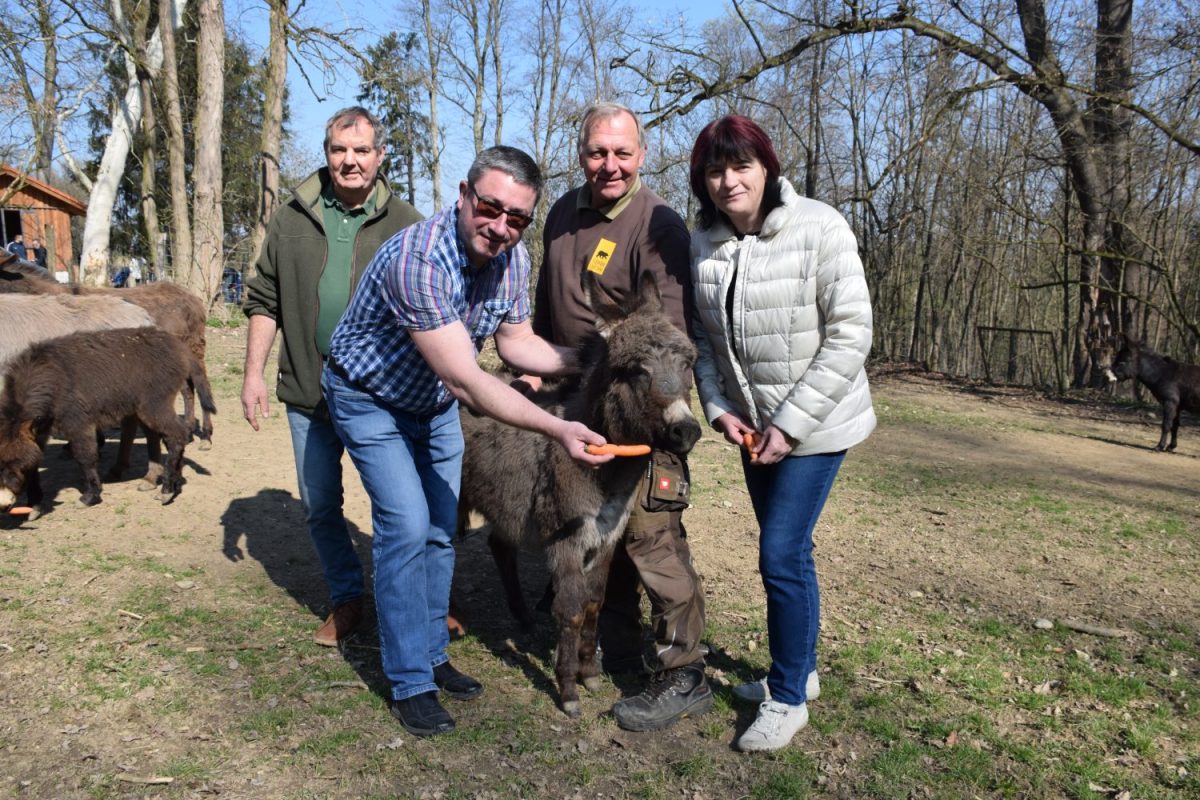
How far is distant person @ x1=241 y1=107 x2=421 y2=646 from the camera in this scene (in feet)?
13.7

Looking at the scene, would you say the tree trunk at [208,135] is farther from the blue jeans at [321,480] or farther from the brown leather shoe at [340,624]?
the brown leather shoe at [340,624]

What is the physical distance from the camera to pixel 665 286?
3.67 m

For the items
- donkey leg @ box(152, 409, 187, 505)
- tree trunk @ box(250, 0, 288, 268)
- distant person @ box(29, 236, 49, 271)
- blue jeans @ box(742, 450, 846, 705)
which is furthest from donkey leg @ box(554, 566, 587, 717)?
distant person @ box(29, 236, 49, 271)

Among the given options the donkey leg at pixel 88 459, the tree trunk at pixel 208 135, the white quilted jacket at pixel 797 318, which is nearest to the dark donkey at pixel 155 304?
the donkey leg at pixel 88 459

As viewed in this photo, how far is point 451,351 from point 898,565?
13.6ft

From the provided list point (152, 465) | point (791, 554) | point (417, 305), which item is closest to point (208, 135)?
point (152, 465)

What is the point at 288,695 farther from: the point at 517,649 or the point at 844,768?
the point at 844,768

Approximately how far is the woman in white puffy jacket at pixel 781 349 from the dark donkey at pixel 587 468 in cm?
26

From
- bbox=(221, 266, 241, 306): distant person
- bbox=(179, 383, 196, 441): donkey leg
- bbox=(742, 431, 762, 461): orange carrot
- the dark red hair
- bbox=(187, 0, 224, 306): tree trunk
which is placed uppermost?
bbox=(187, 0, 224, 306): tree trunk

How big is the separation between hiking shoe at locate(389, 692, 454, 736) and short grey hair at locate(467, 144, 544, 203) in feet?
7.17

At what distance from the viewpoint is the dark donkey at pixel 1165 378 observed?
11258 millimetres

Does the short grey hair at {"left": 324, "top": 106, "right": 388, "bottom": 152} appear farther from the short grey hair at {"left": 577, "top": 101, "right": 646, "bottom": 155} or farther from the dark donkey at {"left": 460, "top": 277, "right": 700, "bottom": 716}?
the dark donkey at {"left": 460, "top": 277, "right": 700, "bottom": 716}

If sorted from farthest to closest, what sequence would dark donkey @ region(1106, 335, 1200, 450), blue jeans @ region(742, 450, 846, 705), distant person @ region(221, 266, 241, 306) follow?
distant person @ region(221, 266, 241, 306) → dark donkey @ region(1106, 335, 1200, 450) → blue jeans @ region(742, 450, 846, 705)

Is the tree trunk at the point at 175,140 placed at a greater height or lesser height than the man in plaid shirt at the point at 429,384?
greater
